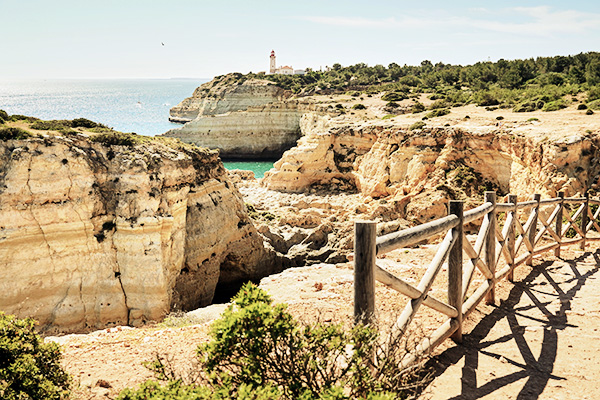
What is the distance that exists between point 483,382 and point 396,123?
92.0 feet

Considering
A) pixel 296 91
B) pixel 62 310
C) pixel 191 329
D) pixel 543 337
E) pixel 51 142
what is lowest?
pixel 62 310

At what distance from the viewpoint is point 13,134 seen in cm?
1230

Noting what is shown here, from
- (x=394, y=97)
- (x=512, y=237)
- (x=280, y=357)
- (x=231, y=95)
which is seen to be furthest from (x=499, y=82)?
(x=280, y=357)

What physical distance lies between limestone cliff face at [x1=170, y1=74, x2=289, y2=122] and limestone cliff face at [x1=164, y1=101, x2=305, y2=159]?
11594 millimetres

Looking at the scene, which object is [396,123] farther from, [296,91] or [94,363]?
[296,91]

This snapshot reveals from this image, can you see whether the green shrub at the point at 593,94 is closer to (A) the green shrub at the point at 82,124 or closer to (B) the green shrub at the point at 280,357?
(A) the green shrub at the point at 82,124

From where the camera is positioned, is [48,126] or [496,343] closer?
[496,343]

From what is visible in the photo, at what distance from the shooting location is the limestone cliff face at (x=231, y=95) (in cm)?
7081

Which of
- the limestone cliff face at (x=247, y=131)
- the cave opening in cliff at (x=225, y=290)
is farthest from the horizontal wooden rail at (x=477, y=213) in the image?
the limestone cliff face at (x=247, y=131)

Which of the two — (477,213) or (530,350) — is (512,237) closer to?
(477,213)

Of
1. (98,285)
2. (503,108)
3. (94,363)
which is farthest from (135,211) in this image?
(503,108)

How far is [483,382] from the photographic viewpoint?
4.62 meters

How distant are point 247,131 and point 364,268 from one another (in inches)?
2188

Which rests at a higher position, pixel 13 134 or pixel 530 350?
pixel 13 134
